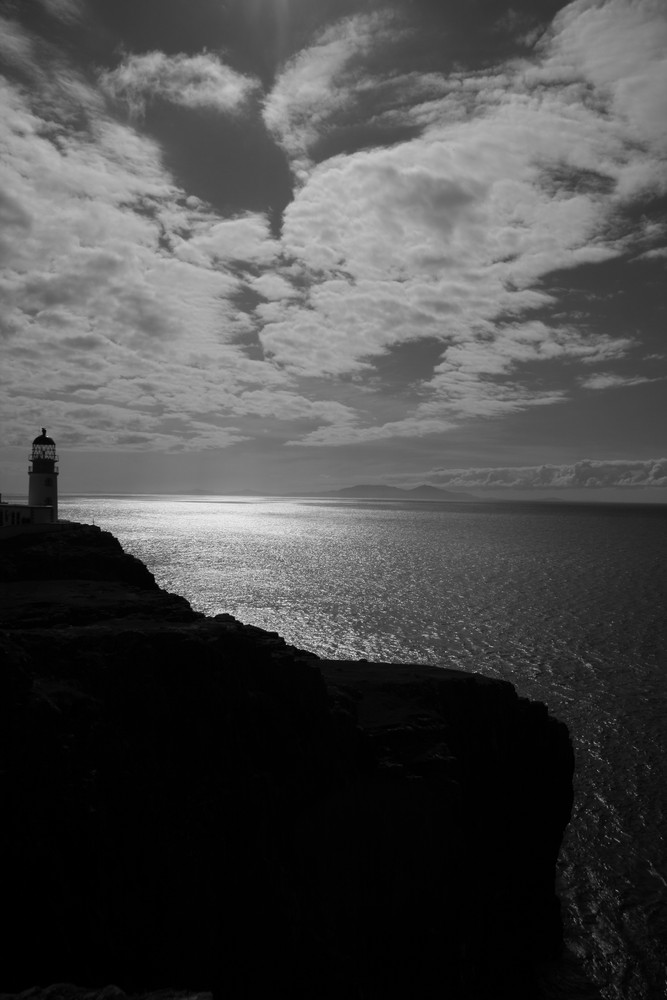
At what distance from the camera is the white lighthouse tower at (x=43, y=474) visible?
6862 cm

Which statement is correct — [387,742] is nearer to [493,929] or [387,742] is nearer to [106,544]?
[493,929]

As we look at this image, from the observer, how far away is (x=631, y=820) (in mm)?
27547

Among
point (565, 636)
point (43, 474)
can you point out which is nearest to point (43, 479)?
point (43, 474)

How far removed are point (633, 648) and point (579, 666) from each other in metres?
8.15

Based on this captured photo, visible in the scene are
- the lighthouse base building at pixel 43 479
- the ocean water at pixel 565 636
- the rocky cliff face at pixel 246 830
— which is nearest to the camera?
the rocky cliff face at pixel 246 830

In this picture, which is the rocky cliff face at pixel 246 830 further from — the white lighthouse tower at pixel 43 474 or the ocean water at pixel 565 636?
the white lighthouse tower at pixel 43 474

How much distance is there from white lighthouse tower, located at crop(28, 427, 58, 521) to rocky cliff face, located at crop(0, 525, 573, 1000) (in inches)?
1992

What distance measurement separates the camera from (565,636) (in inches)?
2282

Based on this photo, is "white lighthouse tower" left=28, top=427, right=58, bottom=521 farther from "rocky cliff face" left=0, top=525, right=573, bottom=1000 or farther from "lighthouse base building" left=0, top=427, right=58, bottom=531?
"rocky cliff face" left=0, top=525, right=573, bottom=1000

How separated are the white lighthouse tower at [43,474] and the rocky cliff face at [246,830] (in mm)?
50591

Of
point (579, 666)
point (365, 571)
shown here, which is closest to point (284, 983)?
point (579, 666)

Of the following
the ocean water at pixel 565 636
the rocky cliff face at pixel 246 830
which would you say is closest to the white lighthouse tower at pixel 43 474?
the ocean water at pixel 565 636

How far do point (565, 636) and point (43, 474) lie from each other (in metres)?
56.9

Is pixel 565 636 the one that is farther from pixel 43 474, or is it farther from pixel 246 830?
pixel 43 474
